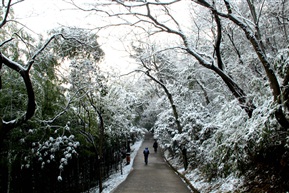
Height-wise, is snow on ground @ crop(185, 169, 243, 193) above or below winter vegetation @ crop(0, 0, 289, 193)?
below

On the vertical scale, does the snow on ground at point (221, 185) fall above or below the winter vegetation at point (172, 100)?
below

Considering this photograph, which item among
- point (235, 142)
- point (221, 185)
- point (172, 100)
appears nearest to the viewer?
point (235, 142)

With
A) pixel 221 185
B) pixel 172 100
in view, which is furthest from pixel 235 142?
pixel 172 100

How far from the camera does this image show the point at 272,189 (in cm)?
596

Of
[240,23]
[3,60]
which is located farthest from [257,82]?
[3,60]

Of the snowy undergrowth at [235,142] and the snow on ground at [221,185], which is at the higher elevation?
the snowy undergrowth at [235,142]

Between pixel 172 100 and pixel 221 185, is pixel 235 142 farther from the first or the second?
pixel 172 100

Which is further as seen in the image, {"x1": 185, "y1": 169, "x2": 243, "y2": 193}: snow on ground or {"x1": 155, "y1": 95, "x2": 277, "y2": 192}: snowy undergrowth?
{"x1": 185, "y1": 169, "x2": 243, "y2": 193}: snow on ground

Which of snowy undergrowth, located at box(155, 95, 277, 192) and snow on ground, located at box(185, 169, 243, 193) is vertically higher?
snowy undergrowth, located at box(155, 95, 277, 192)

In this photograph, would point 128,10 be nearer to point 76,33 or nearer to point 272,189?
point 76,33

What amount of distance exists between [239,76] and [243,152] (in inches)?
179

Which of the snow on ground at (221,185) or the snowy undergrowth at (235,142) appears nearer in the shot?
the snowy undergrowth at (235,142)

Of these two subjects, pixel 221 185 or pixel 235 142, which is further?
pixel 221 185

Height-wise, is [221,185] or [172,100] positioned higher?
[172,100]
